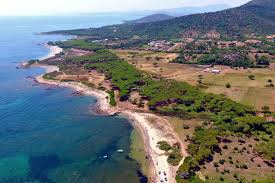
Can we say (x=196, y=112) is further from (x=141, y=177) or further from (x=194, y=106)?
(x=141, y=177)

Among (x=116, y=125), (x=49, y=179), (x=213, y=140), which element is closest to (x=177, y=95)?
(x=116, y=125)

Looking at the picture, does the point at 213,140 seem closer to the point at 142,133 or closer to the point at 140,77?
the point at 142,133

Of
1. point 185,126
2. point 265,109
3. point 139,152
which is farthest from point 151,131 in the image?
point 265,109

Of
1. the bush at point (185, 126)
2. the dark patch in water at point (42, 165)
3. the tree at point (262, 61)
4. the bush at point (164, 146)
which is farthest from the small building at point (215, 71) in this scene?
the dark patch in water at point (42, 165)

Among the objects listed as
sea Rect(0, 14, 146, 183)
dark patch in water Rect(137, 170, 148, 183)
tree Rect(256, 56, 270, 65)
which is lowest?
sea Rect(0, 14, 146, 183)

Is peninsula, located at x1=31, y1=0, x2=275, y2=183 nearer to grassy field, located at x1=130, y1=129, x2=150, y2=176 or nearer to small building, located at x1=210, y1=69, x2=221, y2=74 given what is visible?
small building, located at x1=210, y1=69, x2=221, y2=74

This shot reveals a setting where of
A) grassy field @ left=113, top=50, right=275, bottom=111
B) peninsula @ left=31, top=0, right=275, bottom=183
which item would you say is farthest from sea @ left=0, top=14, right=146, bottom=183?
grassy field @ left=113, top=50, right=275, bottom=111

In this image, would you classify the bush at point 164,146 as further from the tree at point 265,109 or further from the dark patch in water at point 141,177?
the tree at point 265,109
